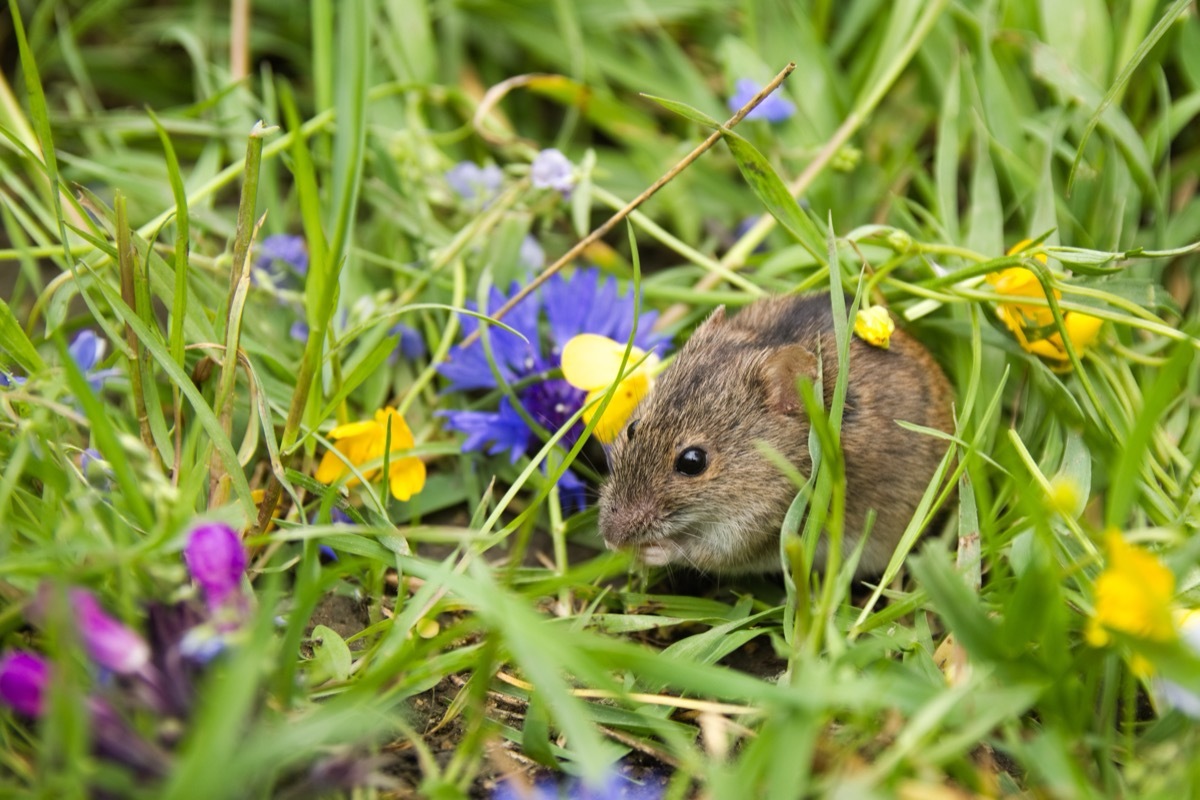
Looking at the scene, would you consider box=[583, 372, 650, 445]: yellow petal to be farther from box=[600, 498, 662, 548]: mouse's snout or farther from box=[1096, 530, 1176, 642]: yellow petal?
box=[1096, 530, 1176, 642]: yellow petal

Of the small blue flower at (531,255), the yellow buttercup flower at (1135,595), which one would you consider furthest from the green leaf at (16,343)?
the yellow buttercup flower at (1135,595)

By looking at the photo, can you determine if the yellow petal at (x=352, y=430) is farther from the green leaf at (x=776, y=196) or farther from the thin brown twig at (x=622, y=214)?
the green leaf at (x=776, y=196)

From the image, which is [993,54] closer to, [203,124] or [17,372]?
[203,124]

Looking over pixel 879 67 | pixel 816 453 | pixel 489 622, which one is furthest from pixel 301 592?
pixel 879 67

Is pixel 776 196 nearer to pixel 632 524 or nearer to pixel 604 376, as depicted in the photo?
pixel 604 376

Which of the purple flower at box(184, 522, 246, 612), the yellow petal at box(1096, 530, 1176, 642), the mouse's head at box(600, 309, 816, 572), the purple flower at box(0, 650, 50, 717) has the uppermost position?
the yellow petal at box(1096, 530, 1176, 642)

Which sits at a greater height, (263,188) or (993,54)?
(993,54)

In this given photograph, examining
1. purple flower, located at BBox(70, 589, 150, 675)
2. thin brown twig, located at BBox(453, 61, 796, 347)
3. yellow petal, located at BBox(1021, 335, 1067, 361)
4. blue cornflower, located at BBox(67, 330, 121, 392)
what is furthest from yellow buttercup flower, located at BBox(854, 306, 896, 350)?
blue cornflower, located at BBox(67, 330, 121, 392)
